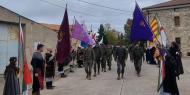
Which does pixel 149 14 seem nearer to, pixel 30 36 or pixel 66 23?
pixel 30 36

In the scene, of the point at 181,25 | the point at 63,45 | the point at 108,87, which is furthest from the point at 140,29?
the point at 181,25

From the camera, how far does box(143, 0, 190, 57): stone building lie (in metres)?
59.2

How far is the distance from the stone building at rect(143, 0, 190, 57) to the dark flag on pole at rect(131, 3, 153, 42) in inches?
1701

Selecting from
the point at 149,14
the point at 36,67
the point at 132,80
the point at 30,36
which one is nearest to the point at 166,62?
the point at 36,67

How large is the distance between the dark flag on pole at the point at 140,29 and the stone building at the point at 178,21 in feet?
142

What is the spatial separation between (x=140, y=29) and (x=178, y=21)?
151ft

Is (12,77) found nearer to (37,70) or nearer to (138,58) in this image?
(37,70)

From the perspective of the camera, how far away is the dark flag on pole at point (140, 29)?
50.3 ft

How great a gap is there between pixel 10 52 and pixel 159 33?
15.0 m

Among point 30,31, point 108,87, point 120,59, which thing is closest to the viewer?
point 108,87

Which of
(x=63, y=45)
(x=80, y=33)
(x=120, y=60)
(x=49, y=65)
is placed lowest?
(x=49, y=65)

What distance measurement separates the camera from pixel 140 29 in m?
15.6

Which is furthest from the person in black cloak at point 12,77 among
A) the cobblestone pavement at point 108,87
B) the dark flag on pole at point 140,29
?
the dark flag on pole at point 140,29

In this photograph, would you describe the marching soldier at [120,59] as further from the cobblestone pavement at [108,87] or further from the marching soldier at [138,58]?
the marching soldier at [138,58]
